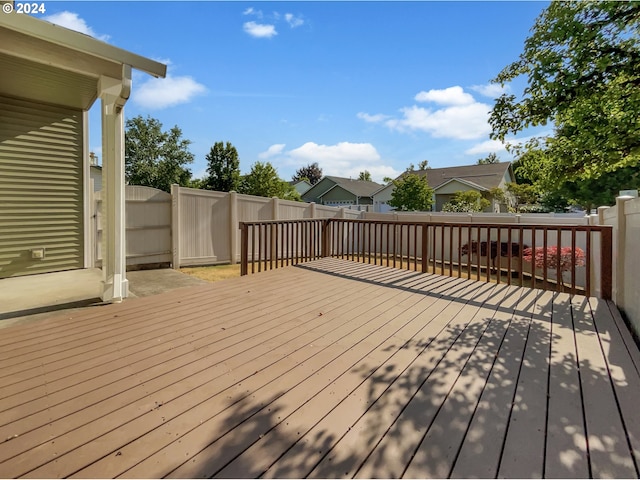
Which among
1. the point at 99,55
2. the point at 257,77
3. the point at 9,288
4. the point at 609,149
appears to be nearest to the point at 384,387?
the point at 609,149

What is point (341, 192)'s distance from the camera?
2517cm

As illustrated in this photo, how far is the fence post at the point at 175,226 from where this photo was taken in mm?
6543

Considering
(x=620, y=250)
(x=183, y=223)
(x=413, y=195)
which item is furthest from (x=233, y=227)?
(x=413, y=195)

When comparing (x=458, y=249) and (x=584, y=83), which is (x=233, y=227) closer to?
(x=458, y=249)

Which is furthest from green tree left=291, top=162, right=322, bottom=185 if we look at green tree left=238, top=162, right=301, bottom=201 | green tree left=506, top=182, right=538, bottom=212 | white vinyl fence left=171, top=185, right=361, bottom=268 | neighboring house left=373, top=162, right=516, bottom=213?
white vinyl fence left=171, top=185, right=361, bottom=268

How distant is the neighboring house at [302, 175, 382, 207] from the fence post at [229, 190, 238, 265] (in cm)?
1718

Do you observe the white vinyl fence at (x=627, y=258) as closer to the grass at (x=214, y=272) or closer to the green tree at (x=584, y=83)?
the green tree at (x=584, y=83)

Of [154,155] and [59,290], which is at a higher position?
[154,155]

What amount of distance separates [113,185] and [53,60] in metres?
1.27

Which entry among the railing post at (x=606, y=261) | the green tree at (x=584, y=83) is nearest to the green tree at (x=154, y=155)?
the green tree at (x=584, y=83)

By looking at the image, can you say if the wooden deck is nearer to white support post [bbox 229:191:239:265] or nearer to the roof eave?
the roof eave

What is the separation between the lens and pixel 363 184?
27.1 meters

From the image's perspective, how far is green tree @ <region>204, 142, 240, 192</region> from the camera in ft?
73.6

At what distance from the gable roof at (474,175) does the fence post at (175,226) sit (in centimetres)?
1567
